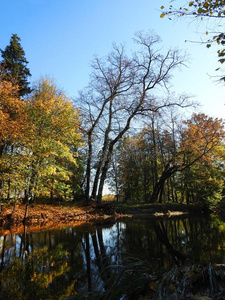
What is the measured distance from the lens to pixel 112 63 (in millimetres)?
19562

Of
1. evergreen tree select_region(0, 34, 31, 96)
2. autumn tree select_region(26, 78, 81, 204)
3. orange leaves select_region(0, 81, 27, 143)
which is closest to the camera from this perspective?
orange leaves select_region(0, 81, 27, 143)

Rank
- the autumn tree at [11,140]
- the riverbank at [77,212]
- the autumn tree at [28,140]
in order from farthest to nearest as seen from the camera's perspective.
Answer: the riverbank at [77,212], the autumn tree at [28,140], the autumn tree at [11,140]

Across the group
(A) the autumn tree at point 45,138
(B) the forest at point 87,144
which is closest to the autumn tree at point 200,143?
(B) the forest at point 87,144

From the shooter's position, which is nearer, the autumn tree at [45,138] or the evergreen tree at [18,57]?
the autumn tree at [45,138]

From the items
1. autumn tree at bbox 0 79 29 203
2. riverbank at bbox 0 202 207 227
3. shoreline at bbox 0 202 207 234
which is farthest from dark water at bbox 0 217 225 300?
riverbank at bbox 0 202 207 227

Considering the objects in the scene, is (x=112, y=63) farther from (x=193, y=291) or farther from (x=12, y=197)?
(x=193, y=291)

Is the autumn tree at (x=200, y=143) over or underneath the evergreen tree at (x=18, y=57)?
underneath

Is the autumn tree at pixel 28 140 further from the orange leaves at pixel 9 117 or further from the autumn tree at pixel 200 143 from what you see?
the autumn tree at pixel 200 143

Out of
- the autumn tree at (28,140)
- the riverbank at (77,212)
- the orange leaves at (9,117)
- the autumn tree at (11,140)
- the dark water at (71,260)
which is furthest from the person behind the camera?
the riverbank at (77,212)

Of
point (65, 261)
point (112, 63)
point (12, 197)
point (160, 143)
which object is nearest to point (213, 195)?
point (160, 143)

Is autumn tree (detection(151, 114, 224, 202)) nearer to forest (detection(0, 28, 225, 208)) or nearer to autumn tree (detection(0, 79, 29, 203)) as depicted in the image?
forest (detection(0, 28, 225, 208))

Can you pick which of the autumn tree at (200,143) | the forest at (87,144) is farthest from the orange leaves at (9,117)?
the autumn tree at (200,143)

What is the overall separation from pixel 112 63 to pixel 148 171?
56.7 ft

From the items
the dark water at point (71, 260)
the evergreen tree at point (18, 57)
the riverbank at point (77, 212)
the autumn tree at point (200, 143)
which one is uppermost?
the evergreen tree at point (18, 57)
